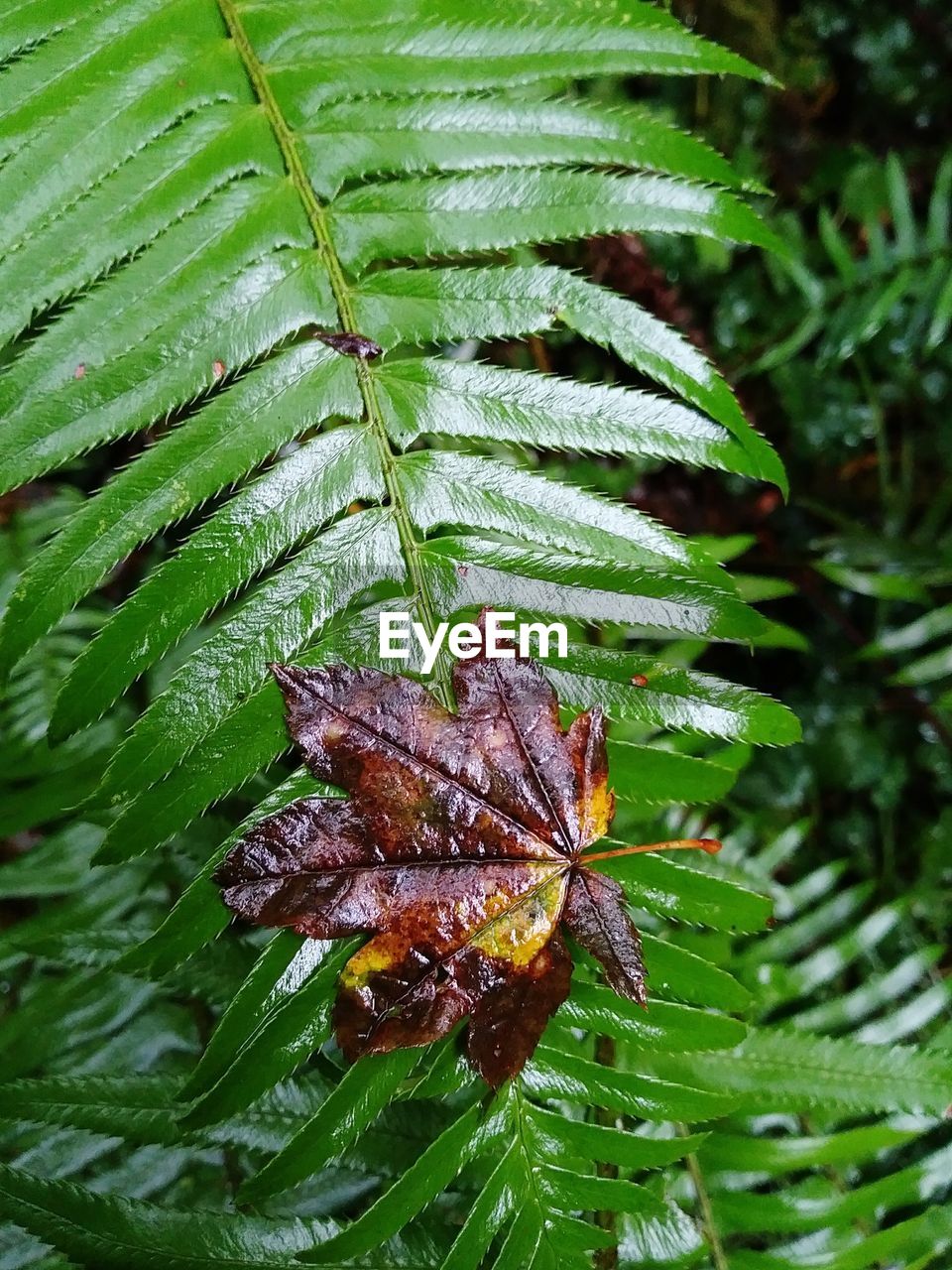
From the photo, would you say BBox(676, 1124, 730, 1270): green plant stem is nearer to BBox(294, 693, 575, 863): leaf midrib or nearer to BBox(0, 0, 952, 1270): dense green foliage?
BBox(0, 0, 952, 1270): dense green foliage

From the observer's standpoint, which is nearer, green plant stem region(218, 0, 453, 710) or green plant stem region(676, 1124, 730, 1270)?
green plant stem region(218, 0, 453, 710)

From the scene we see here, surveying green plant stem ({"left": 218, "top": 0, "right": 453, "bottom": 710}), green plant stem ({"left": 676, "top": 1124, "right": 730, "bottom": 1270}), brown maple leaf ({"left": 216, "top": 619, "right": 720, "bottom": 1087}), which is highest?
green plant stem ({"left": 218, "top": 0, "right": 453, "bottom": 710})

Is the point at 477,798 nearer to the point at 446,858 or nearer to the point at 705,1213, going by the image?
the point at 446,858

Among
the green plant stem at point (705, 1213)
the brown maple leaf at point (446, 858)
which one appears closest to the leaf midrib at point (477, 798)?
the brown maple leaf at point (446, 858)

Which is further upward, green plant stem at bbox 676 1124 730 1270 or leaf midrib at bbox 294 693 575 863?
leaf midrib at bbox 294 693 575 863

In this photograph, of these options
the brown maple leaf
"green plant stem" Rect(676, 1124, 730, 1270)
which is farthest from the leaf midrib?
"green plant stem" Rect(676, 1124, 730, 1270)

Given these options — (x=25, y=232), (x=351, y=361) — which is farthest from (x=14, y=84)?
(x=351, y=361)
